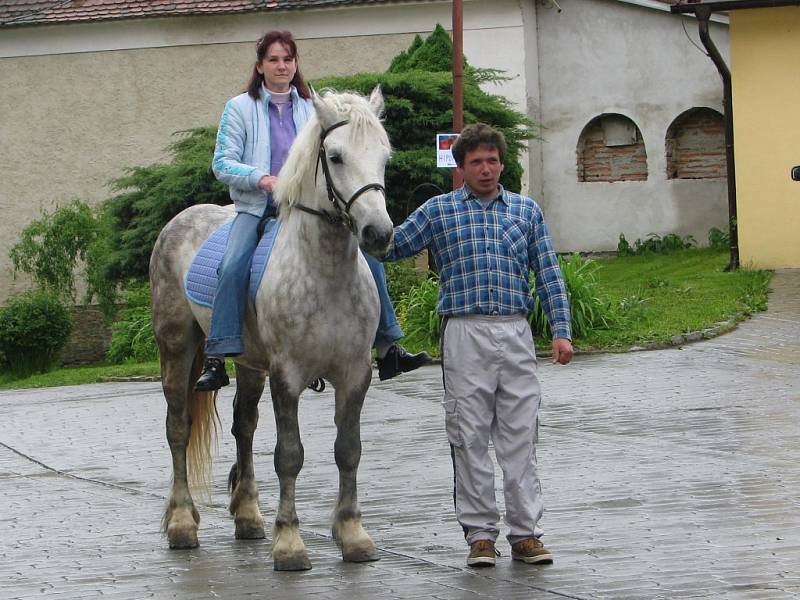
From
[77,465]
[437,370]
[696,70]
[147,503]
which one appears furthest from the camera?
[696,70]

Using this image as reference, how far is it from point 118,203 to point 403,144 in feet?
15.8

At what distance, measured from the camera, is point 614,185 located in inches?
1216

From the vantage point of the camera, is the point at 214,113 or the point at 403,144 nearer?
the point at 403,144

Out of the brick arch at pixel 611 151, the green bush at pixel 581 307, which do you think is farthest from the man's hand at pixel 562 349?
the brick arch at pixel 611 151

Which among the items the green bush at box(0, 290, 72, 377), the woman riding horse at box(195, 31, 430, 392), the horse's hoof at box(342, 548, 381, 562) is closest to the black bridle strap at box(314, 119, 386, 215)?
the woman riding horse at box(195, 31, 430, 392)

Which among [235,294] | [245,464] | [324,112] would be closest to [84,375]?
[245,464]

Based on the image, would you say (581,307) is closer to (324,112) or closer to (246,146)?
(246,146)

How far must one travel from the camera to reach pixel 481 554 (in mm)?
6953

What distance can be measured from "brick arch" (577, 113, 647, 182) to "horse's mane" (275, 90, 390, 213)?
23.9 metres

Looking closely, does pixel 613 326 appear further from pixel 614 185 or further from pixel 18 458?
pixel 614 185

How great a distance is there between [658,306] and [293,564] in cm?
1332

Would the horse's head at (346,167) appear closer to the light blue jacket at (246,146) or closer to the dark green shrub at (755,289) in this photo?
the light blue jacket at (246,146)

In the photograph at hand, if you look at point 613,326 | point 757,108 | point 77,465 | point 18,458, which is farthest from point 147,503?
point 757,108

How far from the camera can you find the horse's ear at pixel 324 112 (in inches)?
282
